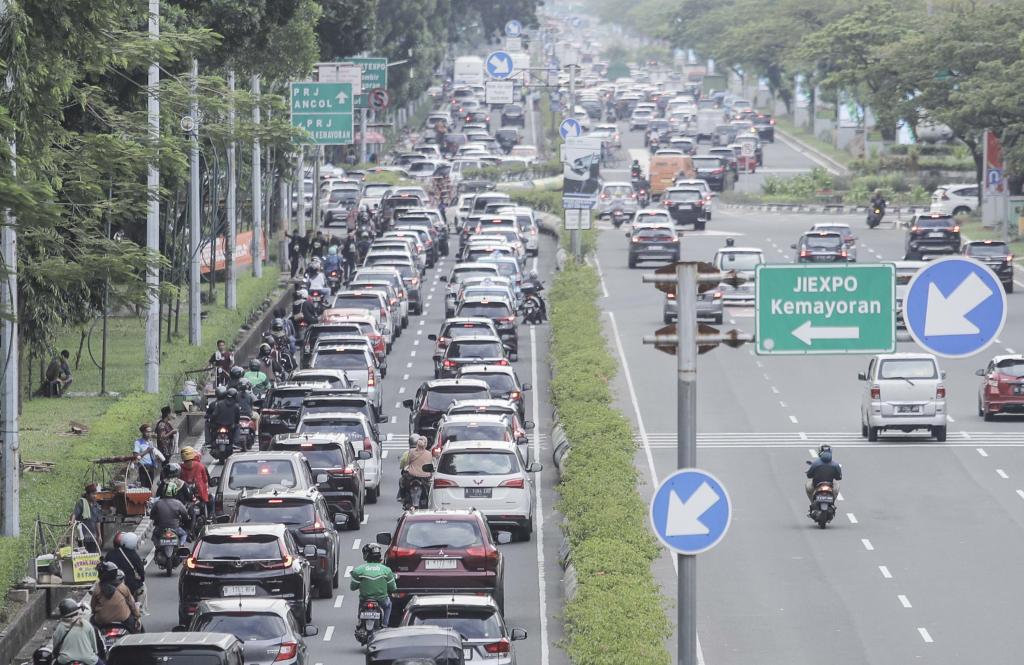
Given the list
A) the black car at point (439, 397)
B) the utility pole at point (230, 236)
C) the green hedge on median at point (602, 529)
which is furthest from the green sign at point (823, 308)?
the utility pole at point (230, 236)

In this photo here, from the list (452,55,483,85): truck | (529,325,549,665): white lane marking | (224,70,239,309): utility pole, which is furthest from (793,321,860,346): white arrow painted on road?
(452,55,483,85): truck

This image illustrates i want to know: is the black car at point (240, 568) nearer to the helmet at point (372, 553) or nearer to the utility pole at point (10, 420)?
the helmet at point (372, 553)

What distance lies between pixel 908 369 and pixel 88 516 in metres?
17.1

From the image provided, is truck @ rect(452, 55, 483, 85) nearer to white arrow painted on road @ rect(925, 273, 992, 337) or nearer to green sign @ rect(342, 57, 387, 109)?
green sign @ rect(342, 57, 387, 109)

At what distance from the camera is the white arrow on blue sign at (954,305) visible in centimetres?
1647

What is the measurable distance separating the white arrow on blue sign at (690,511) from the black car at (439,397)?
2089 centimetres

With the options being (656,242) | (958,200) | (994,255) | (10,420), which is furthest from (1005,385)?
(958,200)

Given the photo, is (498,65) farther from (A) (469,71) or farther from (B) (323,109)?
(B) (323,109)

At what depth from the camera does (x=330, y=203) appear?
283 feet

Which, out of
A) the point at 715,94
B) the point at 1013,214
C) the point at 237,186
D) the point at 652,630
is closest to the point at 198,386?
the point at 237,186

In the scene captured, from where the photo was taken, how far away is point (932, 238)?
66938 mm

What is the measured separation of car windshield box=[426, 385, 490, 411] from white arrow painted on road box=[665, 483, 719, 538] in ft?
69.4

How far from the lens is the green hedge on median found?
21.3m

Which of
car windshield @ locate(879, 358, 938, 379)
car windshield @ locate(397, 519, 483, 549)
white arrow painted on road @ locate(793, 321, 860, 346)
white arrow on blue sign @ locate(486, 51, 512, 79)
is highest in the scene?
white arrow on blue sign @ locate(486, 51, 512, 79)
